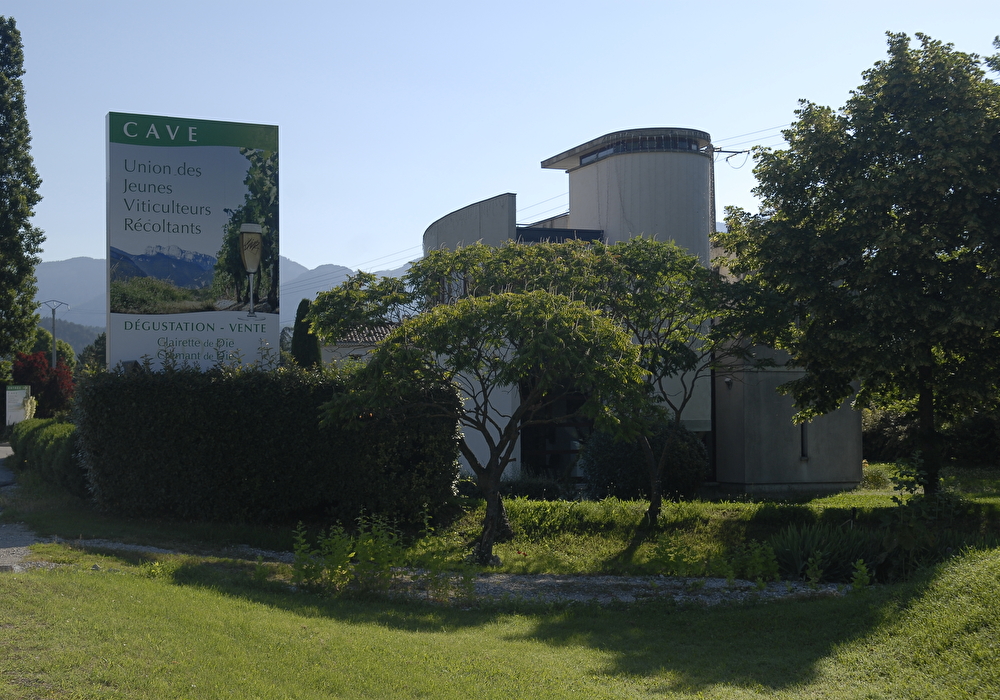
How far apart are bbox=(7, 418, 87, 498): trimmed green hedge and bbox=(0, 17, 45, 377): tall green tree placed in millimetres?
5694

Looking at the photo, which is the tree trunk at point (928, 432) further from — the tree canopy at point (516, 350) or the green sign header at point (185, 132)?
the green sign header at point (185, 132)

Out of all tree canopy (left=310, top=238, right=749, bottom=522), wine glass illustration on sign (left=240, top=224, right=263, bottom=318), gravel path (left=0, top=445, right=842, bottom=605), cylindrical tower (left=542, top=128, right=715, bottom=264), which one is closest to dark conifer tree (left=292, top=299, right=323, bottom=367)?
wine glass illustration on sign (left=240, top=224, right=263, bottom=318)

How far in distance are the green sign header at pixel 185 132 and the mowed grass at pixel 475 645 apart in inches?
370

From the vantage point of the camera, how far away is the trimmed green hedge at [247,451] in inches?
537

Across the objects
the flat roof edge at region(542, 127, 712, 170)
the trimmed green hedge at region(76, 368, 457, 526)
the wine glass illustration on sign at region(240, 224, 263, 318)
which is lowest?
the trimmed green hedge at region(76, 368, 457, 526)

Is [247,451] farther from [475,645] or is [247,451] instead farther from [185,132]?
[475,645]

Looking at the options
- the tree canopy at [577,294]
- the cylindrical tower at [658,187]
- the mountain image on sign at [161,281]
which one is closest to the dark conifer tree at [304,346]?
the mountain image on sign at [161,281]

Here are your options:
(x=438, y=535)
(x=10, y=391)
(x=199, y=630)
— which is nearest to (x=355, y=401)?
(x=438, y=535)

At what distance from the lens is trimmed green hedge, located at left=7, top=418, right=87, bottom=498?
15891 millimetres

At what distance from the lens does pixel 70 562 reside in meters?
9.73

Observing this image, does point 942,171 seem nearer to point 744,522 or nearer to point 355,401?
point 744,522

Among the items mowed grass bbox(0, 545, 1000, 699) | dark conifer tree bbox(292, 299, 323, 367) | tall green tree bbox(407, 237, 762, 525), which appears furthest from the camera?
dark conifer tree bbox(292, 299, 323, 367)

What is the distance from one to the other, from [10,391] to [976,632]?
1607 inches

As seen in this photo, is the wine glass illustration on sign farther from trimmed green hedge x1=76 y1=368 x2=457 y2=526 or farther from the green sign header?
trimmed green hedge x1=76 y1=368 x2=457 y2=526
